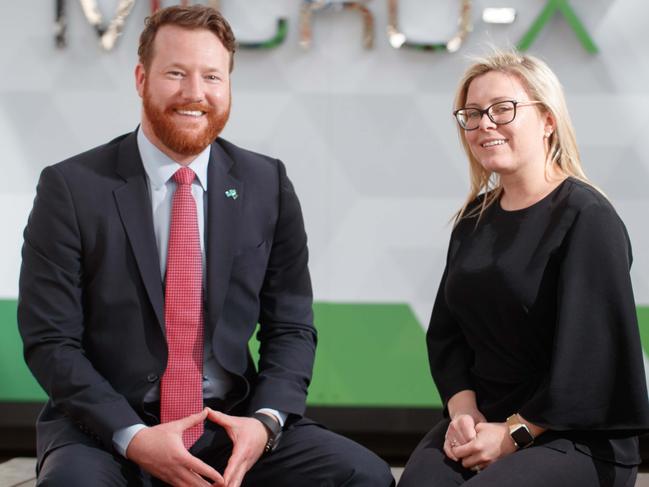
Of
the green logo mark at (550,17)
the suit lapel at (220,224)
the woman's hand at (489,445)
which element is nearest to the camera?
the woman's hand at (489,445)

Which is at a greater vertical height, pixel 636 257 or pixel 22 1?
pixel 22 1

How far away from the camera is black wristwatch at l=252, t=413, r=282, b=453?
224 centimetres

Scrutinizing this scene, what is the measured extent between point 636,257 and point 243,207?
2084 millimetres

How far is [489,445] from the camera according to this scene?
2180 millimetres

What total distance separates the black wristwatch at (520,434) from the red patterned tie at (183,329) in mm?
699

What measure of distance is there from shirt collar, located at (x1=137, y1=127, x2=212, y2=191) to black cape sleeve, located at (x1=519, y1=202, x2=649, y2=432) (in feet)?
2.91

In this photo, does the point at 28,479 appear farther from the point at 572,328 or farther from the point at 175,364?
the point at 572,328

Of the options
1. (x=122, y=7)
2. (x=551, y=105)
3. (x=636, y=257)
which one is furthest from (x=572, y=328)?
(x=122, y=7)

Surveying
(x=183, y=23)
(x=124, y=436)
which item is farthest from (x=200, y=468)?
(x=183, y=23)

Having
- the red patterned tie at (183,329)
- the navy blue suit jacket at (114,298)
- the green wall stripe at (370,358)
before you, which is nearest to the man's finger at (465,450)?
the navy blue suit jacket at (114,298)

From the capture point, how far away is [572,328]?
6.88ft

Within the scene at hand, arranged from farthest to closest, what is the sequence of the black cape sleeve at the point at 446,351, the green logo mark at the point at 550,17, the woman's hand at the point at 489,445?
the green logo mark at the point at 550,17
the black cape sleeve at the point at 446,351
the woman's hand at the point at 489,445

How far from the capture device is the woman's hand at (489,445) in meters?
2.18

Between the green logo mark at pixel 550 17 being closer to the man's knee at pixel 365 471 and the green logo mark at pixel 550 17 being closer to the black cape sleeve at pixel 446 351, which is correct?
the black cape sleeve at pixel 446 351
